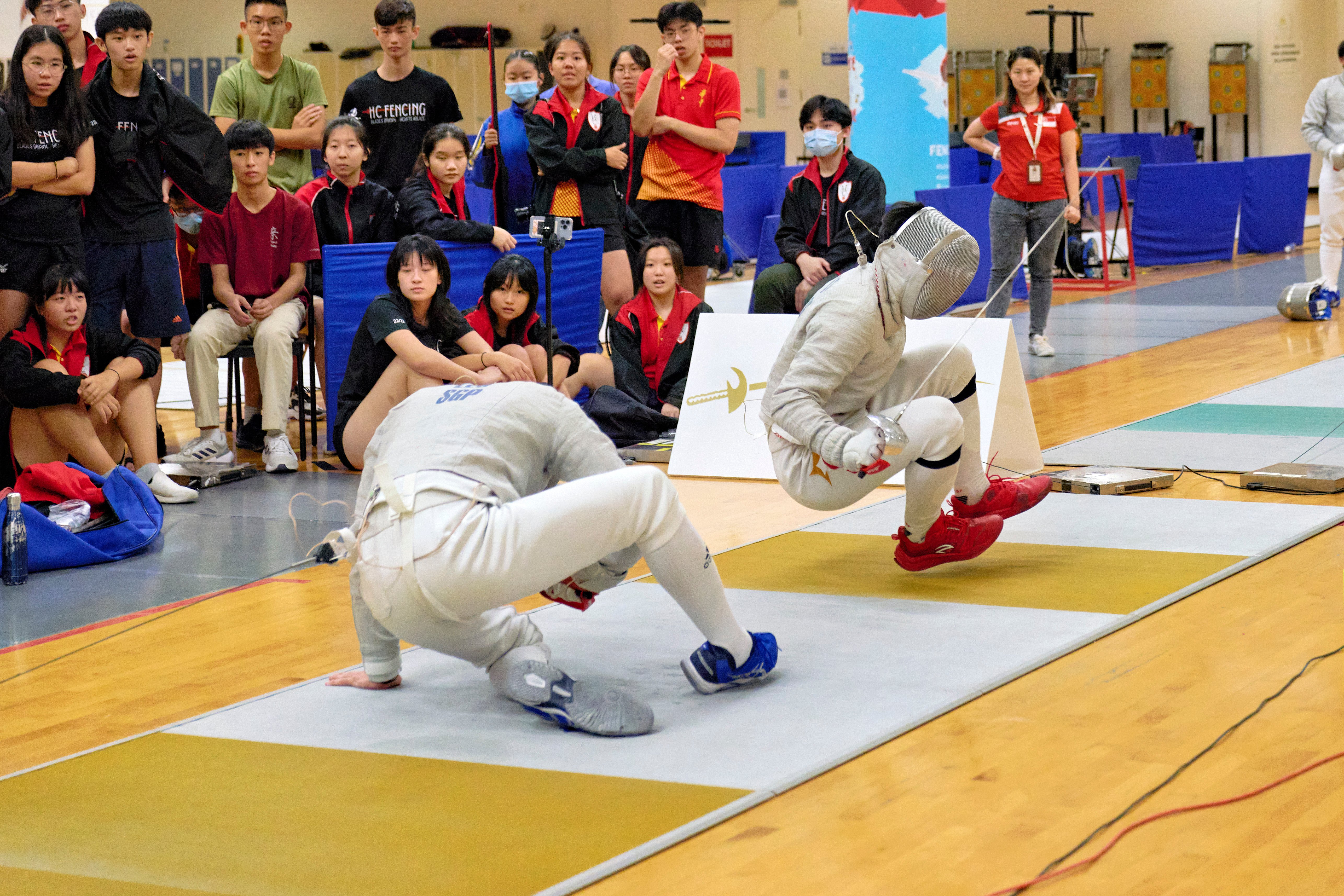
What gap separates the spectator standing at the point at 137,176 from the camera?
5.70 metres

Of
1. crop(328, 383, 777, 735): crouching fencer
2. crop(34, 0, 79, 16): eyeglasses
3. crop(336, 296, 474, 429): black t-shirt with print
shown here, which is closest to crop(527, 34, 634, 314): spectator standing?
crop(336, 296, 474, 429): black t-shirt with print

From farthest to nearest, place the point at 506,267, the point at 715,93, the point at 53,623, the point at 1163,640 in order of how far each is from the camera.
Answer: the point at 715,93 < the point at 506,267 < the point at 53,623 < the point at 1163,640

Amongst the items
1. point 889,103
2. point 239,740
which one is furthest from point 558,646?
point 889,103

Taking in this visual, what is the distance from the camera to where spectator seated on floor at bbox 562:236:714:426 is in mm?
6332

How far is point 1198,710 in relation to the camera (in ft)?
9.55

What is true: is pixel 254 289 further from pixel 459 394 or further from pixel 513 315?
pixel 459 394

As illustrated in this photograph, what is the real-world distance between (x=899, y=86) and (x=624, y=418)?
14.8ft

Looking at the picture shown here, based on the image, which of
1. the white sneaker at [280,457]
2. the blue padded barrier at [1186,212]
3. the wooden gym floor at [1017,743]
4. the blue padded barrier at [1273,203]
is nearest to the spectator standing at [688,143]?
the white sneaker at [280,457]

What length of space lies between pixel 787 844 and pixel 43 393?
3.75 m

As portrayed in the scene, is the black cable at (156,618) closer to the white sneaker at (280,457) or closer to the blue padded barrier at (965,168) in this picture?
the white sneaker at (280,457)

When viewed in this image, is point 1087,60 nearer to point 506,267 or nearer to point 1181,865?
point 506,267

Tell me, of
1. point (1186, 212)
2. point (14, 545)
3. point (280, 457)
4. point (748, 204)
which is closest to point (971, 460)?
point (14, 545)

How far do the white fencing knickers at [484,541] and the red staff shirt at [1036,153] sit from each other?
5.87 metres

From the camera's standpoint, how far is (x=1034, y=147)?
26.7 ft
